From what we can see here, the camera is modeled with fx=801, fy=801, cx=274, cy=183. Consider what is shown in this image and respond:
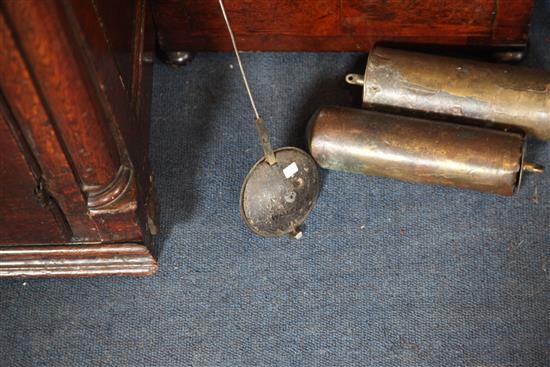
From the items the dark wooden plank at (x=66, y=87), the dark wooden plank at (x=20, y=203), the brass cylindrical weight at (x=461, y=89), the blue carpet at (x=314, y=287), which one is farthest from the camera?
the brass cylindrical weight at (x=461, y=89)

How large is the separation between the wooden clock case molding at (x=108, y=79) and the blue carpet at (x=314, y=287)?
0.10 meters

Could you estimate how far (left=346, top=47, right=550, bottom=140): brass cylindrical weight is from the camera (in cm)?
192

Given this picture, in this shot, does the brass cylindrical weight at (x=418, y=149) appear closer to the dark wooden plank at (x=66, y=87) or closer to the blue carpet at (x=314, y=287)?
the blue carpet at (x=314, y=287)

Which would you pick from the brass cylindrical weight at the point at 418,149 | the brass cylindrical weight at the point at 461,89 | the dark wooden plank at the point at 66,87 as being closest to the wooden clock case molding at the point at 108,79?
the dark wooden plank at the point at 66,87

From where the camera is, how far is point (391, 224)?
1947 millimetres

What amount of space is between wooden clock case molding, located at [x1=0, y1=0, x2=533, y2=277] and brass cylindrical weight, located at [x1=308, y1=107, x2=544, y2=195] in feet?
0.90

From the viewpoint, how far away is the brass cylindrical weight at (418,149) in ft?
6.07

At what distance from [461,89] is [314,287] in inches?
23.5

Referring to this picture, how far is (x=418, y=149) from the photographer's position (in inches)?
74.0

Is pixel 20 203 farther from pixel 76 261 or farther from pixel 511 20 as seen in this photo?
pixel 511 20

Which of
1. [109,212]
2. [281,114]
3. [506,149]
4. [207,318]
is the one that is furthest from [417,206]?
[109,212]

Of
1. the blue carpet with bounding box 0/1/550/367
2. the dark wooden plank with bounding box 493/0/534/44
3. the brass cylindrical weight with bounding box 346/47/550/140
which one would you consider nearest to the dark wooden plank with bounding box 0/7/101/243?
the blue carpet with bounding box 0/1/550/367

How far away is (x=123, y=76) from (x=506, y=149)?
0.88 metres

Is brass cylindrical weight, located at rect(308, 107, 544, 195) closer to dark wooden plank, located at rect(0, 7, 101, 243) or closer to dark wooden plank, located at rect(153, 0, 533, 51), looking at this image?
dark wooden plank, located at rect(153, 0, 533, 51)
